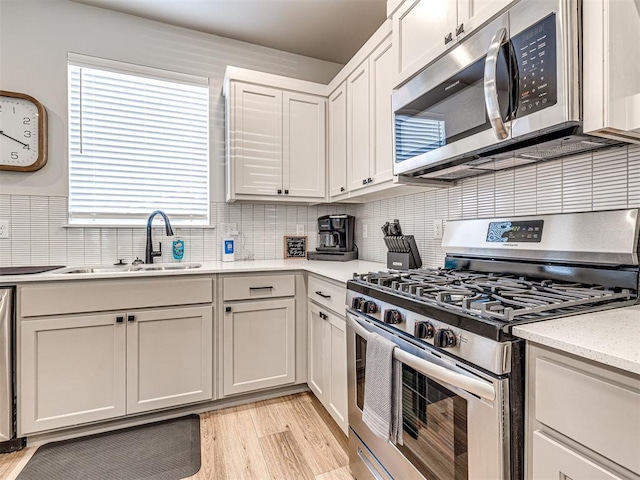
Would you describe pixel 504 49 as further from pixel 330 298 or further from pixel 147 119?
pixel 147 119

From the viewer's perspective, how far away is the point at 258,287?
215 centimetres

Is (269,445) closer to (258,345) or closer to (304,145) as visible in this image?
(258,345)

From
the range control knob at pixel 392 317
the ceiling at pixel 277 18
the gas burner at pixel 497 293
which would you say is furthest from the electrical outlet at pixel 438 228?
the ceiling at pixel 277 18

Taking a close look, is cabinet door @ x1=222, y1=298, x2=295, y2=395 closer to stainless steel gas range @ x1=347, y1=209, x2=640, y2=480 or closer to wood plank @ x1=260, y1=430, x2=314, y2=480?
wood plank @ x1=260, y1=430, x2=314, y2=480

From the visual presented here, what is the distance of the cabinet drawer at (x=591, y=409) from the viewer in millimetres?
600

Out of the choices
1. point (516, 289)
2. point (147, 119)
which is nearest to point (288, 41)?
point (147, 119)

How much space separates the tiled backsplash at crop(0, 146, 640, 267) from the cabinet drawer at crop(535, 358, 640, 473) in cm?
76

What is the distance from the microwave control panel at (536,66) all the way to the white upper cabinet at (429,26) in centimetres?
17

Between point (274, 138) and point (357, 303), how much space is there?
1584mm

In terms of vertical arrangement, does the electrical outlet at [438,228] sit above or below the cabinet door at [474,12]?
below

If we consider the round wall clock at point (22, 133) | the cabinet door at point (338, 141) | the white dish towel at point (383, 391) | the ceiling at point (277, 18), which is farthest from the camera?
the cabinet door at point (338, 141)

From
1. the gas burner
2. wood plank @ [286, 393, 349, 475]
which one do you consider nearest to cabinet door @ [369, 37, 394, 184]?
the gas burner

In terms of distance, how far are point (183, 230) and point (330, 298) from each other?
1.34 m

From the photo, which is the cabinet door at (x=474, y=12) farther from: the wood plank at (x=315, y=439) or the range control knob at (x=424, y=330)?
the wood plank at (x=315, y=439)
